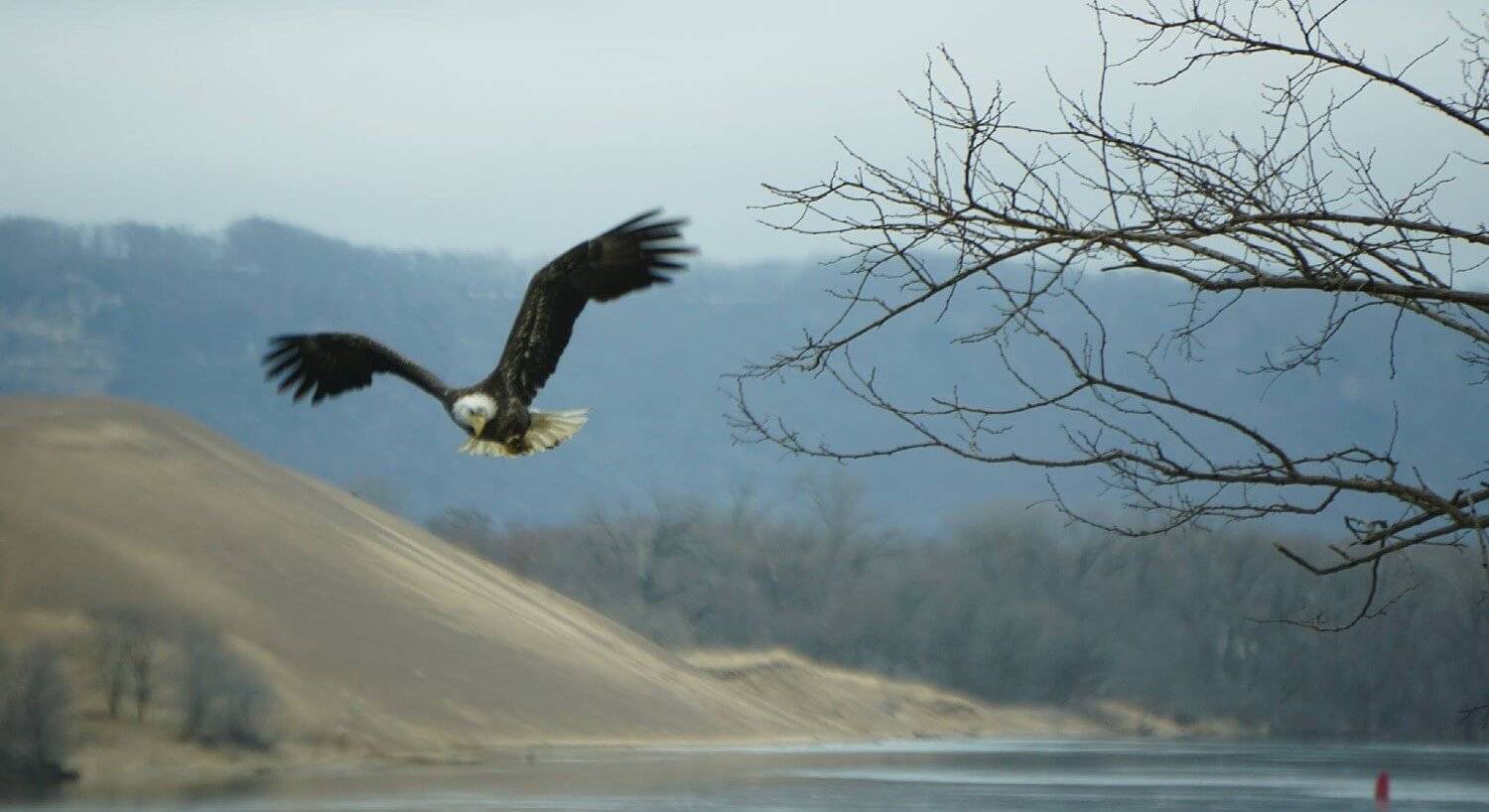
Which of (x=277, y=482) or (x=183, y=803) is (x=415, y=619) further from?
(x=183, y=803)

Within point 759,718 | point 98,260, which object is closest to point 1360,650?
point 759,718

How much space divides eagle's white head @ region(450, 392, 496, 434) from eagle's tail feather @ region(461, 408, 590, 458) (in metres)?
0.17

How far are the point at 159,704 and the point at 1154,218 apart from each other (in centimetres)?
2026

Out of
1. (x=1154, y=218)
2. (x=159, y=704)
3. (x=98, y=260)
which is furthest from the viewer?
(x=98, y=260)

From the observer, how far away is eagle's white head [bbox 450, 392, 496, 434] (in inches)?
395

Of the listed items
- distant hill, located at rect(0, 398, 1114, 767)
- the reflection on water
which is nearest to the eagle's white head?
the reflection on water

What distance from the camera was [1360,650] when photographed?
4541cm

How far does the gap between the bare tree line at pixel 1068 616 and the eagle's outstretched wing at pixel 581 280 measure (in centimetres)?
3071

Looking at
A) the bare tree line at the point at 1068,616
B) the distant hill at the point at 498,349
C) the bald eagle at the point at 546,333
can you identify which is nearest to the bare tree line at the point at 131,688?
the bald eagle at the point at 546,333

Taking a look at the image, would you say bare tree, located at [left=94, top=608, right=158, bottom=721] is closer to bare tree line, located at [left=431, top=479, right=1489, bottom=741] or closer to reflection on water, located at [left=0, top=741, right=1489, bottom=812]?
reflection on water, located at [left=0, top=741, right=1489, bottom=812]

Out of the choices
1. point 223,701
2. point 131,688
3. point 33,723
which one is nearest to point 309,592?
point 223,701

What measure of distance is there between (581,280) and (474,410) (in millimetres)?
893

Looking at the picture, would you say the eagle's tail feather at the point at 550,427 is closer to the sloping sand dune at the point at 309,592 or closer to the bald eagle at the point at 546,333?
the bald eagle at the point at 546,333

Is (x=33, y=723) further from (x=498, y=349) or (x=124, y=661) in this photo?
(x=498, y=349)
